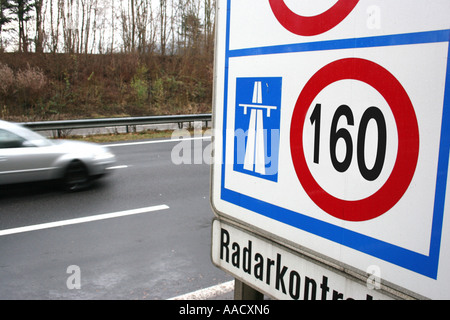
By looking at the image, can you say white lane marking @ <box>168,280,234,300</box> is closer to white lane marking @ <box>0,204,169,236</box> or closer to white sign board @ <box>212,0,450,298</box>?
white lane marking @ <box>0,204,169,236</box>

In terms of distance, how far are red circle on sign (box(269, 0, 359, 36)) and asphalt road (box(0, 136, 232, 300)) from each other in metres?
3.96

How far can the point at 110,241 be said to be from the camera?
20.1ft

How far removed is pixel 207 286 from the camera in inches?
194

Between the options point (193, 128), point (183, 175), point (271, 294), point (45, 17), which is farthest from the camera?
point (45, 17)

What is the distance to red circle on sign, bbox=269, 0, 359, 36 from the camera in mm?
1073

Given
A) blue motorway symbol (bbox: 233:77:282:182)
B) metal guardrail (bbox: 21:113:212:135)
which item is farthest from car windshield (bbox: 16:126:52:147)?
blue motorway symbol (bbox: 233:77:282:182)

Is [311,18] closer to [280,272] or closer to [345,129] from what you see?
[345,129]

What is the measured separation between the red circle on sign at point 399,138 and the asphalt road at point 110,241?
3.83 metres

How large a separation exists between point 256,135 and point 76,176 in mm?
8378

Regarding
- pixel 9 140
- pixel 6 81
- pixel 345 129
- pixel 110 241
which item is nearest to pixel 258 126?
pixel 345 129

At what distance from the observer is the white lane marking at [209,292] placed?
4.61 m
